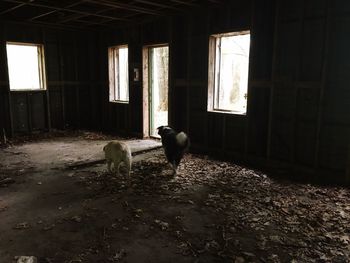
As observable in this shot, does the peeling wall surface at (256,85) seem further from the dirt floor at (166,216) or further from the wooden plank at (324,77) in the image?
the dirt floor at (166,216)

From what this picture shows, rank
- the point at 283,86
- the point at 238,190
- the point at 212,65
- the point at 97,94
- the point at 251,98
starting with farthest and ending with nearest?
the point at 97,94
the point at 212,65
the point at 251,98
the point at 283,86
the point at 238,190

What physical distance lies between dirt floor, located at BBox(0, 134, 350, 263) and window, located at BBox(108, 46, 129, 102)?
398cm

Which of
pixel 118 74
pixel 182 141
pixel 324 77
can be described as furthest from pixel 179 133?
pixel 118 74

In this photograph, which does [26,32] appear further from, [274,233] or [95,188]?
[274,233]

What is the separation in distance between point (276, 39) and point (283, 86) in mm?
846

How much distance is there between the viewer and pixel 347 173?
15.2ft

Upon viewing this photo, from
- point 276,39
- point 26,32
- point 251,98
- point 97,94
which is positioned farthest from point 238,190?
point 26,32

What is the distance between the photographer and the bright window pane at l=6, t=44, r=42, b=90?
26.1 ft

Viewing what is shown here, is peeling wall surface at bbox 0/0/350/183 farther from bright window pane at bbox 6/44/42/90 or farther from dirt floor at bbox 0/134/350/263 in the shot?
dirt floor at bbox 0/134/350/263

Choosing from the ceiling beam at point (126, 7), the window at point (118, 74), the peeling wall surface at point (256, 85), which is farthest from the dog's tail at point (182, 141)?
the window at point (118, 74)

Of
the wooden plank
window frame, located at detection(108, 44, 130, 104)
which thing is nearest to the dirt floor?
the wooden plank

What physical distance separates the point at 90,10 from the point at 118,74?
8.48 feet

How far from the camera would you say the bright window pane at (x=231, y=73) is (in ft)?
20.6

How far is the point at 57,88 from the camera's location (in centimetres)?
878
